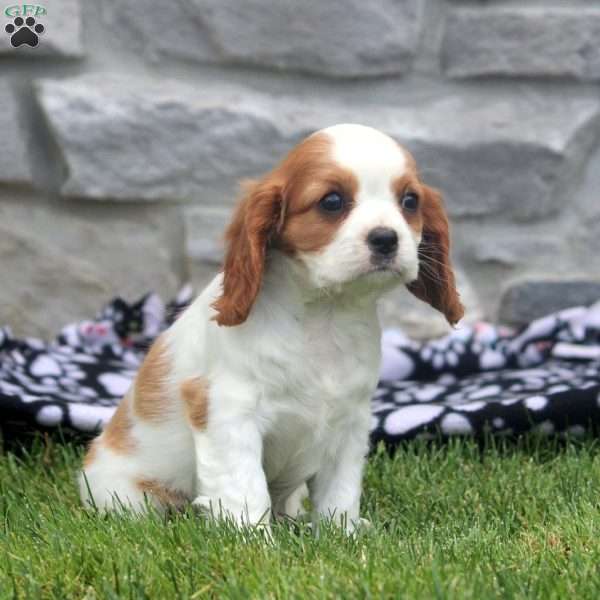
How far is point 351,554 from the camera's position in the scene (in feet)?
7.33

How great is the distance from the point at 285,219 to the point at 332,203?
14 cm

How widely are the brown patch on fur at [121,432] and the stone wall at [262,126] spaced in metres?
1.85

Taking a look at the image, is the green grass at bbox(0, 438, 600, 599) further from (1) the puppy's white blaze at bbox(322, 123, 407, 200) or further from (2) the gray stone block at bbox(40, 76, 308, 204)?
(2) the gray stone block at bbox(40, 76, 308, 204)

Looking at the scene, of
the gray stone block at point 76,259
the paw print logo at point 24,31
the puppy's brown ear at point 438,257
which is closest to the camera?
the puppy's brown ear at point 438,257

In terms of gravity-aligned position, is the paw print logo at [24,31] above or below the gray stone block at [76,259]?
above

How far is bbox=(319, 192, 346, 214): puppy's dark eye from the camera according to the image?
97.0 inches

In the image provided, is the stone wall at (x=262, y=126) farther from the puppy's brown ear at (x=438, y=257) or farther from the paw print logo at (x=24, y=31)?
the puppy's brown ear at (x=438, y=257)

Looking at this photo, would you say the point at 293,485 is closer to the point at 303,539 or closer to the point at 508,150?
the point at 303,539

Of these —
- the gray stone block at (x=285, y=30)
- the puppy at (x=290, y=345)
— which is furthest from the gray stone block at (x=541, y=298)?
the puppy at (x=290, y=345)

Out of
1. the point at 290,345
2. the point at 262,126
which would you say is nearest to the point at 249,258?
the point at 290,345

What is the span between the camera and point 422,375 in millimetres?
4418

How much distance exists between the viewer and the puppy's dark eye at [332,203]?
2465 millimetres

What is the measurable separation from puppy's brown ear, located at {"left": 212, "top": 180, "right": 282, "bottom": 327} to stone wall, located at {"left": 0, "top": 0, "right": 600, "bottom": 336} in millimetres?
2166

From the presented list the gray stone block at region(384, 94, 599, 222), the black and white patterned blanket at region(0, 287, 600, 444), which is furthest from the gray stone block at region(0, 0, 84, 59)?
the gray stone block at region(384, 94, 599, 222)
